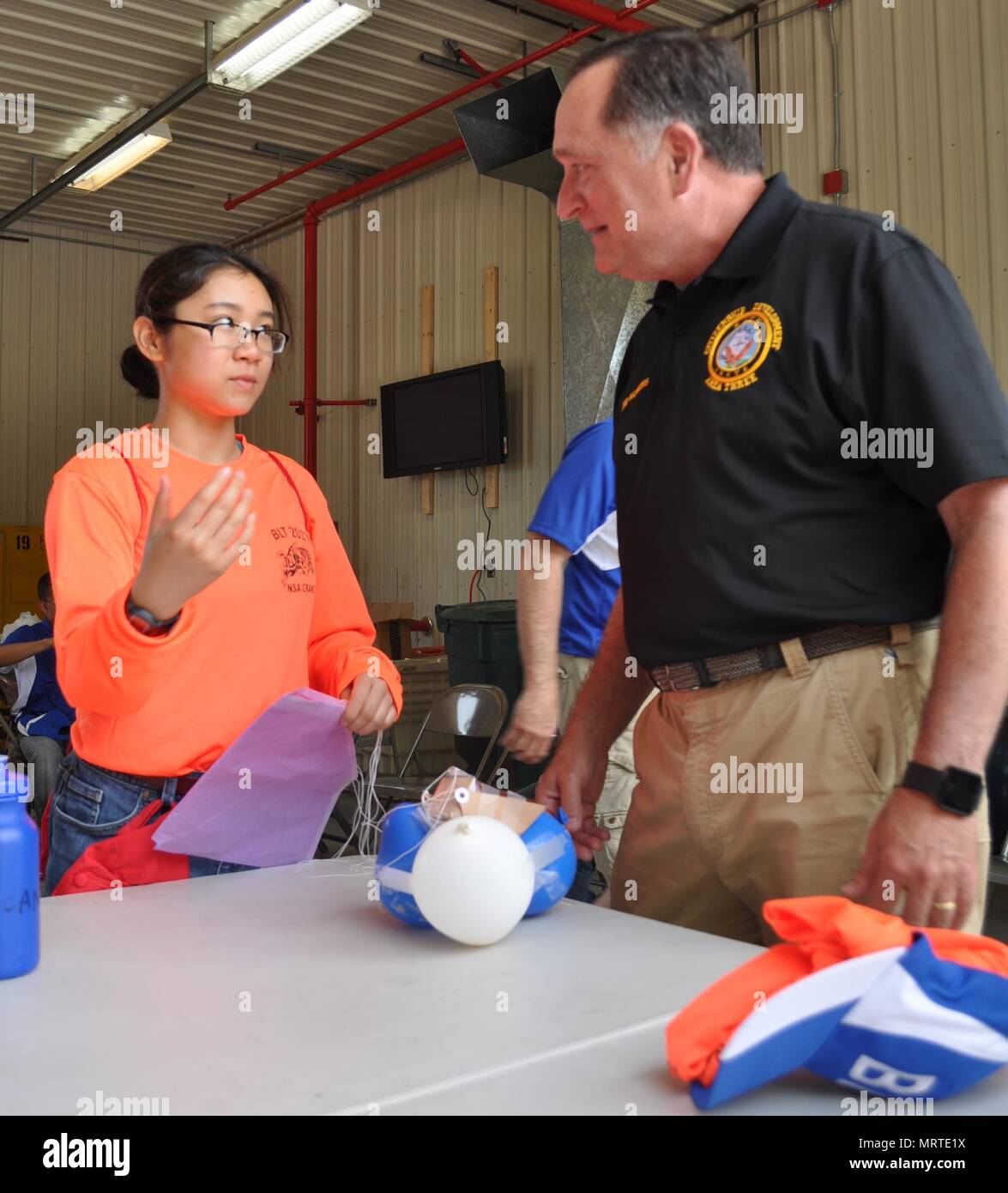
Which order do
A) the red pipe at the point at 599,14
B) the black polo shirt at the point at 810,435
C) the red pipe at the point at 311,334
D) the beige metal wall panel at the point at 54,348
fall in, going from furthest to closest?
the beige metal wall panel at the point at 54,348 → the red pipe at the point at 311,334 → the red pipe at the point at 599,14 → the black polo shirt at the point at 810,435

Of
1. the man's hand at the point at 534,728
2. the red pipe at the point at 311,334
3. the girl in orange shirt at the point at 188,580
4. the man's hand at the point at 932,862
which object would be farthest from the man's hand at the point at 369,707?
the red pipe at the point at 311,334

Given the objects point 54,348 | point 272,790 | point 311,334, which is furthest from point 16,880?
point 54,348

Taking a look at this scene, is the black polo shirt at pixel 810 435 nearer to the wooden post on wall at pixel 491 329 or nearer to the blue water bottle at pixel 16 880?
the blue water bottle at pixel 16 880

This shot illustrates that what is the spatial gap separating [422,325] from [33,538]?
373 centimetres

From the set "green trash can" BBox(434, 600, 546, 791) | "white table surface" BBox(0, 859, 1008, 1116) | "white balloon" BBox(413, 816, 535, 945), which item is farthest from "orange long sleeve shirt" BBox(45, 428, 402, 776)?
"green trash can" BBox(434, 600, 546, 791)

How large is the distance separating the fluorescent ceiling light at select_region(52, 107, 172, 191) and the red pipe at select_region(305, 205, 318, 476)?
1.34m

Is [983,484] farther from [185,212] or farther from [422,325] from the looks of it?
[185,212]

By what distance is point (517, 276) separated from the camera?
7312 mm

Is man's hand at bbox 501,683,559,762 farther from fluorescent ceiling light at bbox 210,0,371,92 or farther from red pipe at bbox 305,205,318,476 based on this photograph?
red pipe at bbox 305,205,318,476

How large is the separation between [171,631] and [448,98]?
6125 millimetres

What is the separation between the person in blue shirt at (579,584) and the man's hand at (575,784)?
30cm

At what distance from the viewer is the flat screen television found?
7211 mm

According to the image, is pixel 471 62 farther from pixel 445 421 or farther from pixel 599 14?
pixel 445 421

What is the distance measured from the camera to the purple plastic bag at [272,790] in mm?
1457
